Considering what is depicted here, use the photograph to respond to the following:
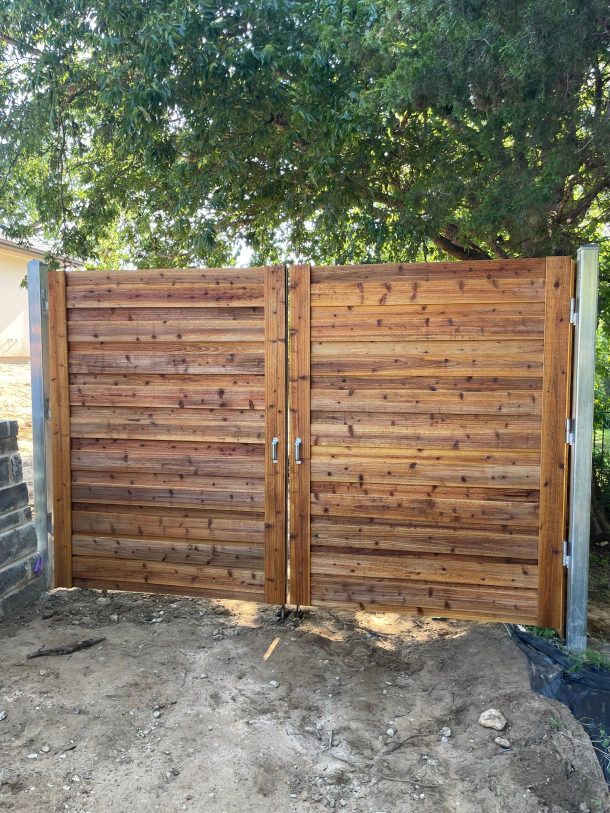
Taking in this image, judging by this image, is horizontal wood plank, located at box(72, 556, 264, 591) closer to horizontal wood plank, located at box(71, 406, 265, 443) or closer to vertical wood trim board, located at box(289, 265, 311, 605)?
vertical wood trim board, located at box(289, 265, 311, 605)

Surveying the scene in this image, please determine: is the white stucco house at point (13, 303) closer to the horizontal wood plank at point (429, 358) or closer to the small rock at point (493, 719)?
the horizontal wood plank at point (429, 358)

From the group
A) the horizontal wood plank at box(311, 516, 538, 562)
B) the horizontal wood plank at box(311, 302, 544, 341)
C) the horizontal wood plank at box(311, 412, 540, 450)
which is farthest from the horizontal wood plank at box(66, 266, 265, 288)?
the horizontal wood plank at box(311, 516, 538, 562)

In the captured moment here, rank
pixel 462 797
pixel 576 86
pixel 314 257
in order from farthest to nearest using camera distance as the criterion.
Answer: pixel 314 257
pixel 576 86
pixel 462 797

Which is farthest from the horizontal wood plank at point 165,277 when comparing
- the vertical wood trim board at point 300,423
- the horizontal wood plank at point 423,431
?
the horizontal wood plank at point 423,431

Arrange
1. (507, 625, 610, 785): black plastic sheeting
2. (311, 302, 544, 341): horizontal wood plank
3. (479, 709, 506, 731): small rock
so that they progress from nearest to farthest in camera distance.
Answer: (507, 625, 610, 785): black plastic sheeting < (479, 709, 506, 731): small rock < (311, 302, 544, 341): horizontal wood plank

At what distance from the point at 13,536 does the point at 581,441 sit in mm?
3791

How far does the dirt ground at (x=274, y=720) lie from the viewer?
8.99ft

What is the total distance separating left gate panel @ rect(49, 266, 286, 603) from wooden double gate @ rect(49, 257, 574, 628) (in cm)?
1

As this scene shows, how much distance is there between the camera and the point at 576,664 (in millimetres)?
3527

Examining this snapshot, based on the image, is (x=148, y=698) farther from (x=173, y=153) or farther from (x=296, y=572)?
(x=173, y=153)

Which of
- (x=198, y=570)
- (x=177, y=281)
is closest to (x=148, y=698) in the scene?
(x=198, y=570)

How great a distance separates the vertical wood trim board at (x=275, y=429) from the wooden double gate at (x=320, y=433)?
0.01 m

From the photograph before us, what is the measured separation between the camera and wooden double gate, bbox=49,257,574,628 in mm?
4062

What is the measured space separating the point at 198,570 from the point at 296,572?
2.34ft
